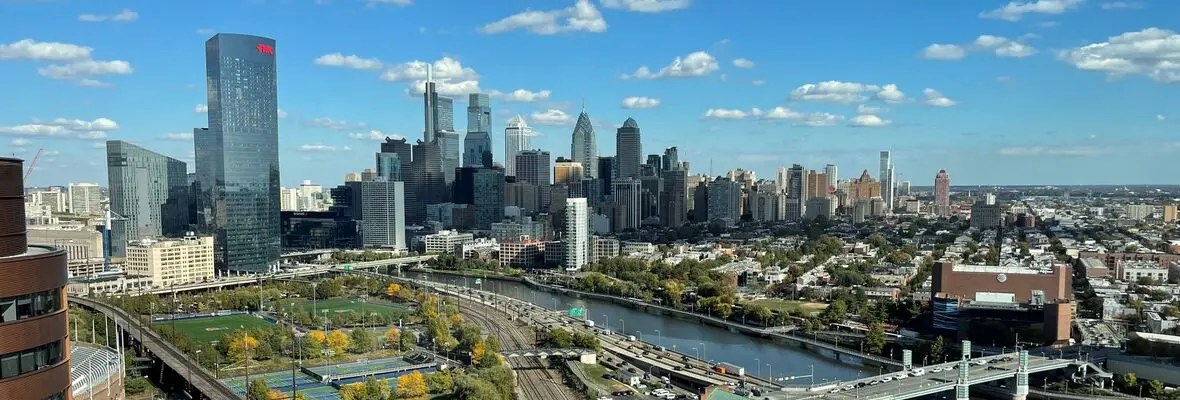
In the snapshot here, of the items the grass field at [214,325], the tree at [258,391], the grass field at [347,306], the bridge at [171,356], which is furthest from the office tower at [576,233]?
the tree at [258,391]

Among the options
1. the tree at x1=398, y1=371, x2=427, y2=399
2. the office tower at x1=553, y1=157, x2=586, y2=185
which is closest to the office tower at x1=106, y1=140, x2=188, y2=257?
the tree at x1=398, y1=371, x2=427, y2=399

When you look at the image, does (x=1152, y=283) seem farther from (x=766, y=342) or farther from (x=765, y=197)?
(x=765, y=197)

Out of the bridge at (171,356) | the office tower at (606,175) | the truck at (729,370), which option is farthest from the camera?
the office tower at (606,175)

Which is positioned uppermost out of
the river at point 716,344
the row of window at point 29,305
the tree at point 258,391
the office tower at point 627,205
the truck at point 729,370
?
the row of window at point 29,305

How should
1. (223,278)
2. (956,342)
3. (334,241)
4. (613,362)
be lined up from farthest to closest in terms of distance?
(334,241) < (223,278) < (956,342) < (613,362)

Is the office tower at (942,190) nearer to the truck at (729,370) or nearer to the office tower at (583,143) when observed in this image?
the office tower at (583,143)

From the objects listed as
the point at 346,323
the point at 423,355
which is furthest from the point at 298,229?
the point at 423,355
